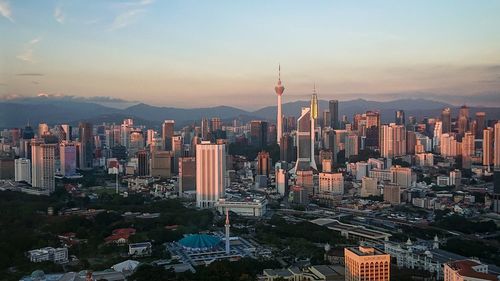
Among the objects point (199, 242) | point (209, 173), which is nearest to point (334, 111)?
point (209, 173)

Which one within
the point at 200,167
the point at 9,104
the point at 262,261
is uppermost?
the point at 9,104

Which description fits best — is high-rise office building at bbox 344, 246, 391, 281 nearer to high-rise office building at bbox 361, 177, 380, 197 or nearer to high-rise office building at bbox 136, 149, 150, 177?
high-rise office building at bbox 361, 177, 380, 197

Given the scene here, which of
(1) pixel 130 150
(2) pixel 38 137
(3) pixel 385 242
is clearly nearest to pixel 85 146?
(1) pixel 130 150

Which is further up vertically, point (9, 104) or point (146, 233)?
point (9, 104)

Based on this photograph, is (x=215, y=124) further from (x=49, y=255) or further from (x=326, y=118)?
(x=49, y=255)

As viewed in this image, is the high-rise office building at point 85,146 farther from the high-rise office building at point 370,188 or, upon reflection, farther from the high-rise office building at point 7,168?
the high-rise office building at point 370,188

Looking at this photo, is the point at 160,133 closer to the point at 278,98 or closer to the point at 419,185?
the point at 278,98

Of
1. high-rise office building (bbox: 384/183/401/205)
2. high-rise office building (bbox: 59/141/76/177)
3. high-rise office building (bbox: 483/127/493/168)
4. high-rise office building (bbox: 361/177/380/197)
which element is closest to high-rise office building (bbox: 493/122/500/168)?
high-rise office building (bbox: 483/127/493/168)

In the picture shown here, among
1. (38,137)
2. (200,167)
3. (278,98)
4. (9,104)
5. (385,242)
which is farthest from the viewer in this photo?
(278,98)
